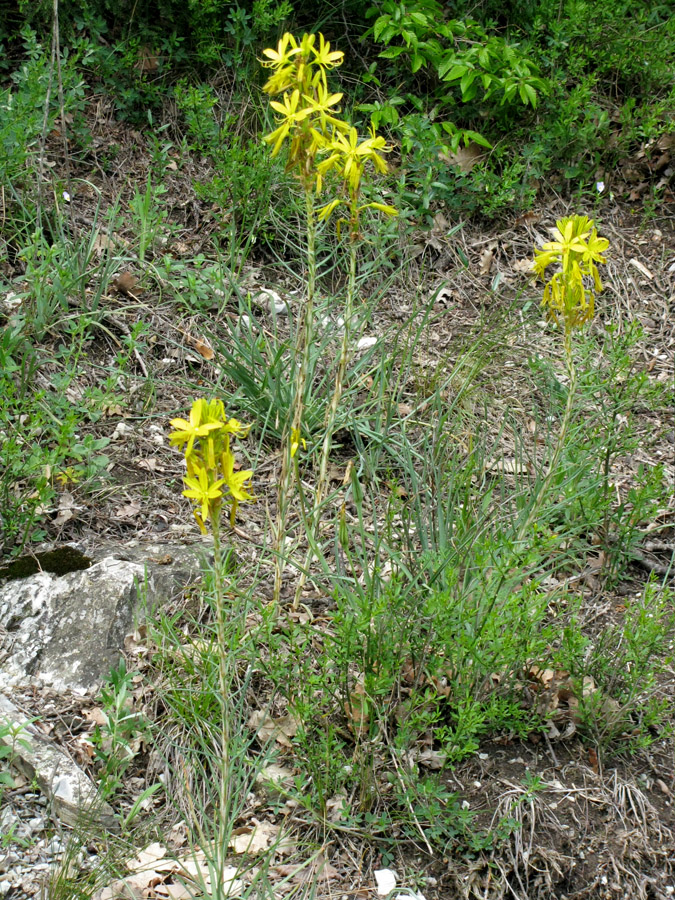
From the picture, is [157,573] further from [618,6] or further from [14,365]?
[618,6]

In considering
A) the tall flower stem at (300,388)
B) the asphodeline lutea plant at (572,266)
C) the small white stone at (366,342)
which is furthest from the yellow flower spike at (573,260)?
the small white stone at (366,342)

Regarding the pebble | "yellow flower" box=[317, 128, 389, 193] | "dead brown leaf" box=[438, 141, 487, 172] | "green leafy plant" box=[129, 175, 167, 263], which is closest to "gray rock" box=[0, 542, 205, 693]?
the pebble

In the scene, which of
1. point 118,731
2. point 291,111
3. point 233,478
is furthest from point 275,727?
point 291,111

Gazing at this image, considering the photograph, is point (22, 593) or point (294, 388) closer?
point (22, 593)

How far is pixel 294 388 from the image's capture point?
327cm

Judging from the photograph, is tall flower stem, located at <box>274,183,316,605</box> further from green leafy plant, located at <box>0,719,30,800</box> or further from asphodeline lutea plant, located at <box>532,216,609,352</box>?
green leafy plant, located at <box>0,719,30,800</box>

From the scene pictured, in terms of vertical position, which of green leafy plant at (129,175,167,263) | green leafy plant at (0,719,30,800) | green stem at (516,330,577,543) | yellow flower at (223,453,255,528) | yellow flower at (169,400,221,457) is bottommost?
green leafy plant at (0,719,30,800)

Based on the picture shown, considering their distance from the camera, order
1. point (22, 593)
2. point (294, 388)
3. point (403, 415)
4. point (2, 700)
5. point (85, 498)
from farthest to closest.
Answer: point (403, 415), point (294, 388), point (85, 498), point (22, 593), point (2, 700)

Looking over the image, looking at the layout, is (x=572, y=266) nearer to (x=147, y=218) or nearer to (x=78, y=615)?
(x=78, y=615)

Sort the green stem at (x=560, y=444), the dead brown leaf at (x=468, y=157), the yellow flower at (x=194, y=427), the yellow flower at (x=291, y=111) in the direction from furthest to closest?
the dead brown leaf at (x=468, y=157) < the green stem at (x=560, y=444) < the yellow flower at (x=291, y=111) < the yellow flower at (x=194, y=427)

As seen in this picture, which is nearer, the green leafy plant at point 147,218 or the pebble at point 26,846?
the pebble at point 26,846

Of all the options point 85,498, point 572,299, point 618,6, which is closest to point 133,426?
point 85,498

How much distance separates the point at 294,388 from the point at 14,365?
106cm

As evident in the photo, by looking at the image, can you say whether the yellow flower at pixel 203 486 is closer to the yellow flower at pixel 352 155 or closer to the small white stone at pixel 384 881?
the yellow flower at pixel 352 155
